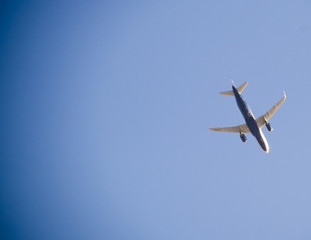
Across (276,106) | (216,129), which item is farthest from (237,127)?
(276,106)

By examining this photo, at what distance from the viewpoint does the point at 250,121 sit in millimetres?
51281

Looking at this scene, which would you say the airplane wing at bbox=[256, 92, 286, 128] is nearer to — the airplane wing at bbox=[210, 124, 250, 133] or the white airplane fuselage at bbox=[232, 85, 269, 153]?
the white airplane fuselage at bbox=[232, 85, 269, 153]

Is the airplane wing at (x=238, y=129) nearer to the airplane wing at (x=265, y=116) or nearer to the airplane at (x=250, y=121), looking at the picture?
the airplane at (x=250, y=121)

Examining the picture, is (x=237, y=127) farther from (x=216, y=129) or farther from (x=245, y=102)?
(x=245, y=102)

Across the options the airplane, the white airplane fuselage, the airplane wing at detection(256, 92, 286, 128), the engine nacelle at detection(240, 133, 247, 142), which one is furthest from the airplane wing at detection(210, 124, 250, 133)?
the white airplane fuselage

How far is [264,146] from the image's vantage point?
5281 centimetres

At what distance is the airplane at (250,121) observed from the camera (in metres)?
49.5

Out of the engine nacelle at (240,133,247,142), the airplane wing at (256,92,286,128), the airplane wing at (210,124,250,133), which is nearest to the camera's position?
the airplane wing at (256,92,286,128)

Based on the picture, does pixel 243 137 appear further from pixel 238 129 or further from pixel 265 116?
pixel 265 116

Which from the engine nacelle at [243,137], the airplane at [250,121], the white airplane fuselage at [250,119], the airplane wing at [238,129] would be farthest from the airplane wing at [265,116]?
the engine nacelle at [243,137]

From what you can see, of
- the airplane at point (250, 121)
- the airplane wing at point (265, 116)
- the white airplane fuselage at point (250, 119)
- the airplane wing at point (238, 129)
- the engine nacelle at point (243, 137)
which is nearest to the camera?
the white airplane fuselage at point (250, 119)

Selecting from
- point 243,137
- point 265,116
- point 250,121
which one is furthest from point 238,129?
point 250,121

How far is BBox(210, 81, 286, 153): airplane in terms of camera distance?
49.5 metres

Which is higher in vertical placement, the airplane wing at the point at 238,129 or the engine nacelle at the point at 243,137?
the airplane wing at the point at 238,129
